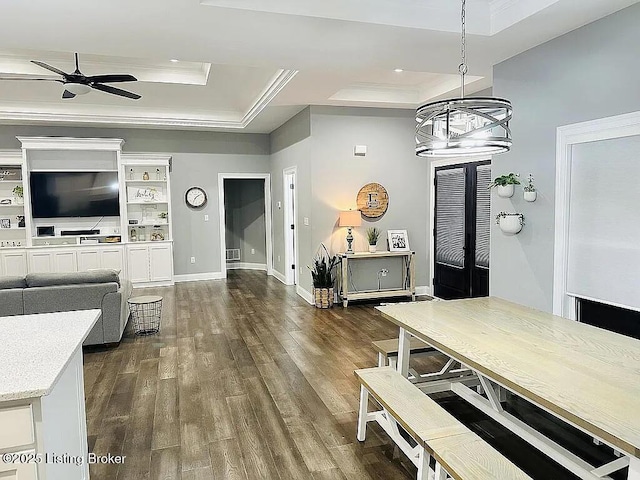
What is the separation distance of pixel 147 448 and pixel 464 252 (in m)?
4.52

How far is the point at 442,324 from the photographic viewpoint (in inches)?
106

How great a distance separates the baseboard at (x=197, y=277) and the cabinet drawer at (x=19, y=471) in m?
7.03

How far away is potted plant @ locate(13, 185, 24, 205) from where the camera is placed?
7492 mm

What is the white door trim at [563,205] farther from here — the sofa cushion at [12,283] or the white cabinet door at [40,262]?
the white cabinet door at [40,262]

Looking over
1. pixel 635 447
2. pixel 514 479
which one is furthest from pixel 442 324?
pixel 635 447

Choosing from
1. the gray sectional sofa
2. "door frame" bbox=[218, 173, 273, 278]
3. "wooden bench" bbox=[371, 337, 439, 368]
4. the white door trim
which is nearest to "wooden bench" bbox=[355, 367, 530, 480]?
"wooden bench" bbox=[371, 337, 439, 368]

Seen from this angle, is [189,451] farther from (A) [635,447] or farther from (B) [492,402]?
(A) [635,447]

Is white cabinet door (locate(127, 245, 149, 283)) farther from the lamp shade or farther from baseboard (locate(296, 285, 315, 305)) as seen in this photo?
the lamp shade

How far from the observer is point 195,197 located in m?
8.43

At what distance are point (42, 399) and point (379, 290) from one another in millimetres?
5360

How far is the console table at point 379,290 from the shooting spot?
6.20 meters

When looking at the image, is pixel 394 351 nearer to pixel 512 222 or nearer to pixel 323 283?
pixel 512 222

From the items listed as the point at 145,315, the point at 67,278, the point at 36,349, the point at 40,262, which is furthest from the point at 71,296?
the point at 40,262

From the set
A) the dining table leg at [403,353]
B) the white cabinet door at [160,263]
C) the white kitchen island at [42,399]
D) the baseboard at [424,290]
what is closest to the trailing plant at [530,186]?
the dining table leg at [403,353]
